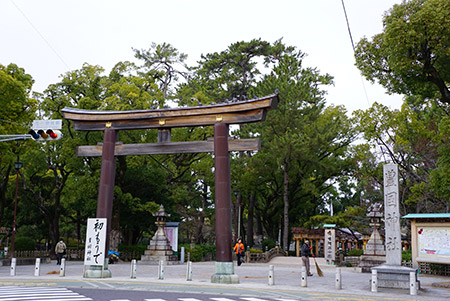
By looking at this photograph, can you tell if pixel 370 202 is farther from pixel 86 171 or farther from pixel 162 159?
pixel 86 171

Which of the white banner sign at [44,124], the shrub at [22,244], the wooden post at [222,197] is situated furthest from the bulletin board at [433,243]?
the shrub at [22,244]

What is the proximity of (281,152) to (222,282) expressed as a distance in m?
23.4

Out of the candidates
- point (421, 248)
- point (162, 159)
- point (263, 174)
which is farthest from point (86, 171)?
point (421, 248)

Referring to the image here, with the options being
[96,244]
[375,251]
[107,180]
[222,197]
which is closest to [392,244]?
[222,197]

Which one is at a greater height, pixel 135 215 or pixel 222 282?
pixel 135 215

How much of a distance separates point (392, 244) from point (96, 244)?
37.4 feet

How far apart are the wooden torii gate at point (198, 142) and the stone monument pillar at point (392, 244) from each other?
204 inches

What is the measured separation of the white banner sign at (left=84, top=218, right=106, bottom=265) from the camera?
16484 mm

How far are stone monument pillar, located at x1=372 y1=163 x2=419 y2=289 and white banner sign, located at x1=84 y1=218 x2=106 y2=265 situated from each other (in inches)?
412

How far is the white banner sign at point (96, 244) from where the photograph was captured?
1648 centimetres

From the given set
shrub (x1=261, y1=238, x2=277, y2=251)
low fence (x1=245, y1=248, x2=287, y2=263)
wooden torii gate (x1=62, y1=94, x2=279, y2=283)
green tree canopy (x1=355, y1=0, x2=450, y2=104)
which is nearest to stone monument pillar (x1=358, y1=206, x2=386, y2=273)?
low fence (x1=245, y1=248, x2=287, y2=263)

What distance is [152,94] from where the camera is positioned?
1307 inches

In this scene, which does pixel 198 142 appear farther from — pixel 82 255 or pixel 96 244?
pixel 82 255

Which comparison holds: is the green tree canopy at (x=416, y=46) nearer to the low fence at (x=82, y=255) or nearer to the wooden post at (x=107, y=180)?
the wooden post at (x=107, y=180)
